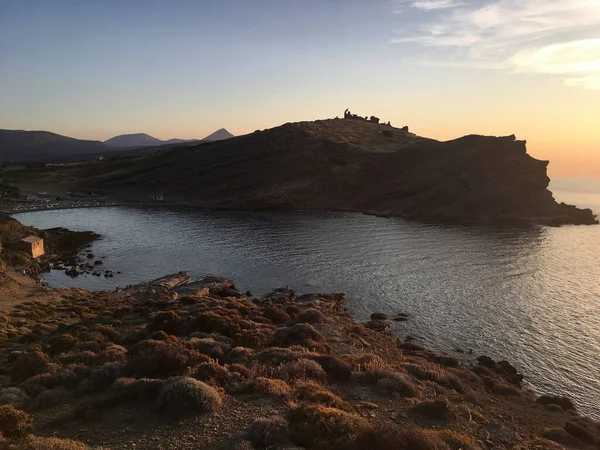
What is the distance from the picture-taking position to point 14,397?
17.3 metres

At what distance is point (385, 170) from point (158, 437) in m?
146

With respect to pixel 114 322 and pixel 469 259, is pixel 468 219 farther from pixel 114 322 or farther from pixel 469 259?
pixel 114 322

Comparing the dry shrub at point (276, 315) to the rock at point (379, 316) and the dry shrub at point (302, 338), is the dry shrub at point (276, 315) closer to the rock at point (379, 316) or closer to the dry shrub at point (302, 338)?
the dry shrub at point (302, 338)

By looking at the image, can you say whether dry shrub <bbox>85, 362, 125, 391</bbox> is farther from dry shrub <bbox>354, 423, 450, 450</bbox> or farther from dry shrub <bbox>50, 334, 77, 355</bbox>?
dry shrub <bbox>354, 423, 450, 450</bbox>

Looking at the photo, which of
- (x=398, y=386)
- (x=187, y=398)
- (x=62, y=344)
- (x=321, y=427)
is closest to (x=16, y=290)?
(x=62, y=344)

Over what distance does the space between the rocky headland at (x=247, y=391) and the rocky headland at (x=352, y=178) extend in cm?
9513

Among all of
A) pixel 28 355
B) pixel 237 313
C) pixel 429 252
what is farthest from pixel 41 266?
pixel 429 252

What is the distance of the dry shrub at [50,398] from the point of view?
55.7 feet

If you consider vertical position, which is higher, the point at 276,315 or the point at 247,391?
the point at 247,391

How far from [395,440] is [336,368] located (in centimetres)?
970

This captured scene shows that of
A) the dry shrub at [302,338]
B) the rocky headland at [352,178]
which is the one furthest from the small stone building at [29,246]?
the rocky headland at [352,178]

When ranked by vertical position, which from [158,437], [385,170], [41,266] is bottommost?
[41,266]

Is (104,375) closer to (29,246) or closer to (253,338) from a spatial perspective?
(253,338)

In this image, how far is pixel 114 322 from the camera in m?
34.9
